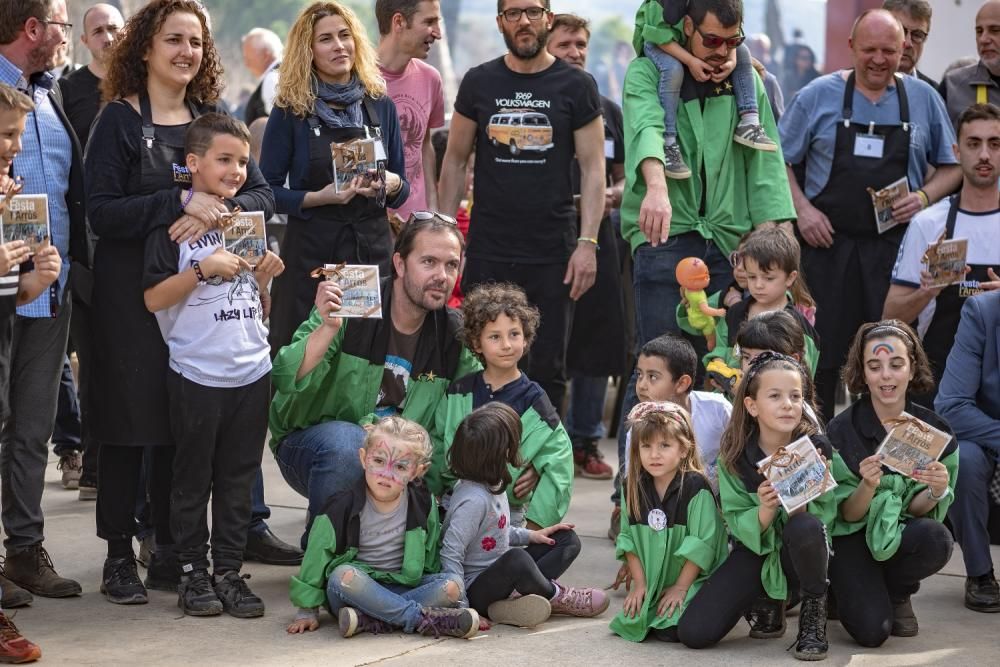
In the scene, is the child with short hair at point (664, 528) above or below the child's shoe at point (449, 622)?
above

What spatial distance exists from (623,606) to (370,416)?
1144 millimetres

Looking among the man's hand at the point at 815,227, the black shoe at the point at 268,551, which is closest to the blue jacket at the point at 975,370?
the man's hand at the point at 815,227

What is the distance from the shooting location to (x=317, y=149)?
5.73 meters

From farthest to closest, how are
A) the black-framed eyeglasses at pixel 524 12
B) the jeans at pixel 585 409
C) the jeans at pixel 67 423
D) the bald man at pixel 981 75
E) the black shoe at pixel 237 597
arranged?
the jeans at pixel 585 409 → the jeans at pixel 67 423 → the bald man at pixel 981 75 → the black-framed eyeglasses at pixel 524 12 → the black shoe at pixel 237 597

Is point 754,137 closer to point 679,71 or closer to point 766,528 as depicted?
point 679,71

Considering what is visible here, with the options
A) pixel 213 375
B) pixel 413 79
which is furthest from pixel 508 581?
pixel 413 79

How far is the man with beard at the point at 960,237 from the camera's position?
588 cm

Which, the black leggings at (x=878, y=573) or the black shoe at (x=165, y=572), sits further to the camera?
the black shoe at (x=165, y=572)

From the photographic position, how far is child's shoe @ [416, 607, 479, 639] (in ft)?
14.7

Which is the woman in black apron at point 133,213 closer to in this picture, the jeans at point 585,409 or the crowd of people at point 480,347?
the crowd of people at point 480,347

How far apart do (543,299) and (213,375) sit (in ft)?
6.72

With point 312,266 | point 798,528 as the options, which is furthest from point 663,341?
point 312,266

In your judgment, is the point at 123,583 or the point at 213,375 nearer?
the point at 213,375

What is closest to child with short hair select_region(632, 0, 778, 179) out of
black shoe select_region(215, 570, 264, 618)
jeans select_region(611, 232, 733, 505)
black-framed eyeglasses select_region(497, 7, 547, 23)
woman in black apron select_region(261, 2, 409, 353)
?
jeans select_region(611, 232, 733, 505)
